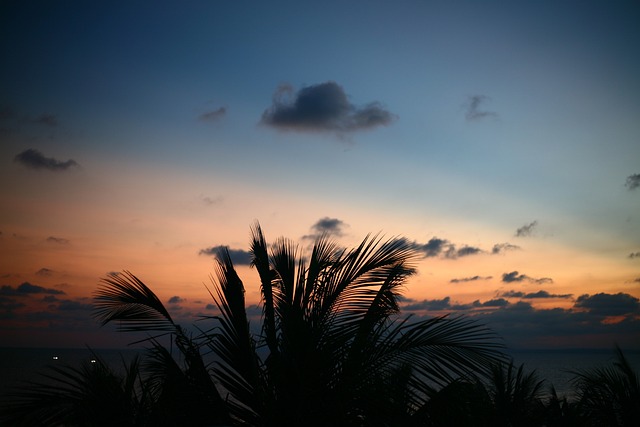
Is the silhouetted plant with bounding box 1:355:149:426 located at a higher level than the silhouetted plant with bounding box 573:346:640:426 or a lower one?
higher

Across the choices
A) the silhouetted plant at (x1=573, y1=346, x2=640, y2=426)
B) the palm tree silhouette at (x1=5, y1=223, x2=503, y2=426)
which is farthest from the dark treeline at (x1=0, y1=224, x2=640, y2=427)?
the silhouetted plant at (x1=573, y1=346, x2=640, y2=426)

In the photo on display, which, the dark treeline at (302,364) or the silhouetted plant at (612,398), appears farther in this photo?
the silhouetted plant at (612,398)

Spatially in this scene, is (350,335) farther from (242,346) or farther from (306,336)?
(242,346)

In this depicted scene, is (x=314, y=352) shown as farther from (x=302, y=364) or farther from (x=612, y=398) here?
(x=612, y=398)

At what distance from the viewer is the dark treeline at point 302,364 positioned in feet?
17.8

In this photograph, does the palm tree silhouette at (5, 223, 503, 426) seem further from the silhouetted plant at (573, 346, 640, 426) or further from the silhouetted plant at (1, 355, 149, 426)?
the silhouetted plant at (573, 346, 640, 426)

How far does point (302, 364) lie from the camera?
5629 mm

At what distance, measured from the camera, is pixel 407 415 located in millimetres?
5637

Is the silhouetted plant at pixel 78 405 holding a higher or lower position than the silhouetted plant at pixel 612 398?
higher

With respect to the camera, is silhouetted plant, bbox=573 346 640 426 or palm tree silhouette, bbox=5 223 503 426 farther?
silhouetted plant, bbox=573 346 640 426

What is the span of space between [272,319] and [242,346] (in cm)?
73

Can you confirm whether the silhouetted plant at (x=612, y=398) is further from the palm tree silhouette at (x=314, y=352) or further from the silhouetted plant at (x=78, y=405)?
the silhouetted plant at (x=78, y=405)

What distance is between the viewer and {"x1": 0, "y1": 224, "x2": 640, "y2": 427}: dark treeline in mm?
5418

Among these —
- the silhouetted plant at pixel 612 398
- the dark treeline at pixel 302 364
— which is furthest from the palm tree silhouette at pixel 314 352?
the silhouetted plant at pixel 612 398
